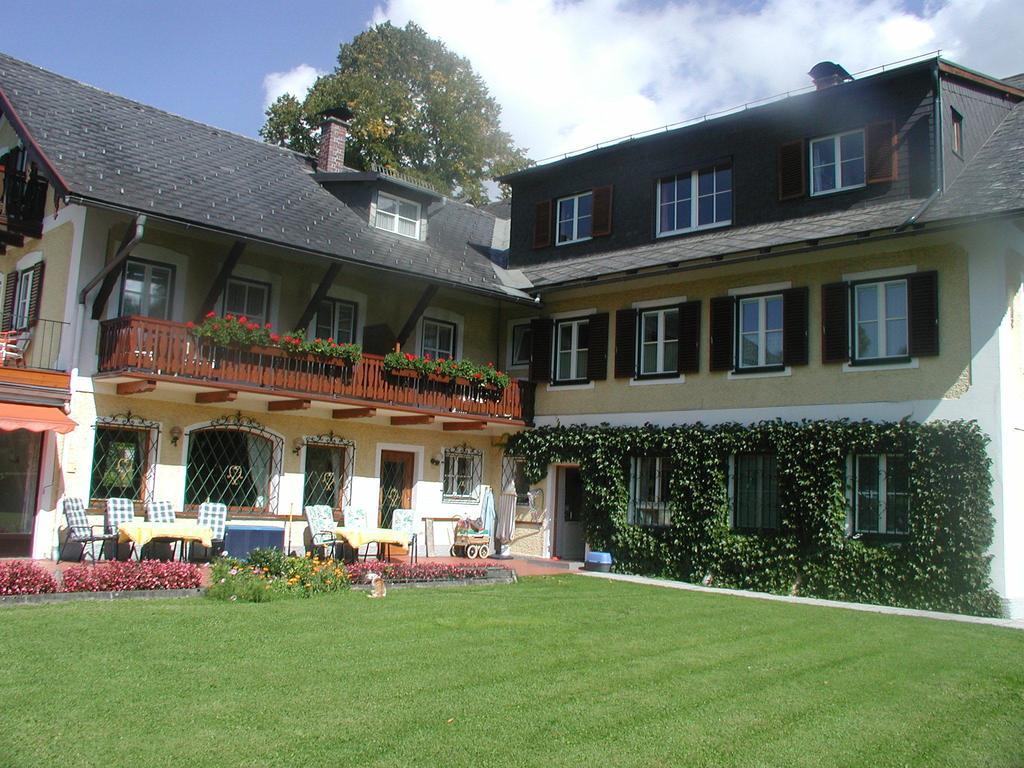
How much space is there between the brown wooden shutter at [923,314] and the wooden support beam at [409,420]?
9.07 m

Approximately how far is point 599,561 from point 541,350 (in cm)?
502

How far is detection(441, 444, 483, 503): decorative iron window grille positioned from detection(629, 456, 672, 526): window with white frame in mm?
4092

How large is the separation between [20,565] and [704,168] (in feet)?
47.4

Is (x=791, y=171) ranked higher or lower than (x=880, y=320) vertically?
higher

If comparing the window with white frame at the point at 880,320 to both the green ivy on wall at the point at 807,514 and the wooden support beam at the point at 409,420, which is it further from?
the wooden support beam at the point at 409,420

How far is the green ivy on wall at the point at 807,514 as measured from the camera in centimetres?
1434

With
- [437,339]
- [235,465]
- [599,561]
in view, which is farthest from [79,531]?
[599,561]

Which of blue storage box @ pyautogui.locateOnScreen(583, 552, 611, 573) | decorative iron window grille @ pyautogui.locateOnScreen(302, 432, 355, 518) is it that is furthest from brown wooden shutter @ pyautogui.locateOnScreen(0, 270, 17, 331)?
blue storage box @ pyautogui.locateOnScreen(583, 552, 611, 573)

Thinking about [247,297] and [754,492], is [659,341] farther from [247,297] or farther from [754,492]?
[247,297]

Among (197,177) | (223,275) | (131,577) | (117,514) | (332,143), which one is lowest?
(131,577)

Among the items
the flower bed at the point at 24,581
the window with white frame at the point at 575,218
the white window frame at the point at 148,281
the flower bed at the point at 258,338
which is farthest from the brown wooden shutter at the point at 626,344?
the flower bed at the point at 24,581

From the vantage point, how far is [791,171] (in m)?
18.1

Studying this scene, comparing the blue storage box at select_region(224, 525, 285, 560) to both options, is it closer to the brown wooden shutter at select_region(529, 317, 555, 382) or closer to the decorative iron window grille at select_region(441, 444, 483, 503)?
the decorative iron window grille at select_region(441, 444, 483, 503)

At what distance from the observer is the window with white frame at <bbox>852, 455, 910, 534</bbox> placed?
1524cm
